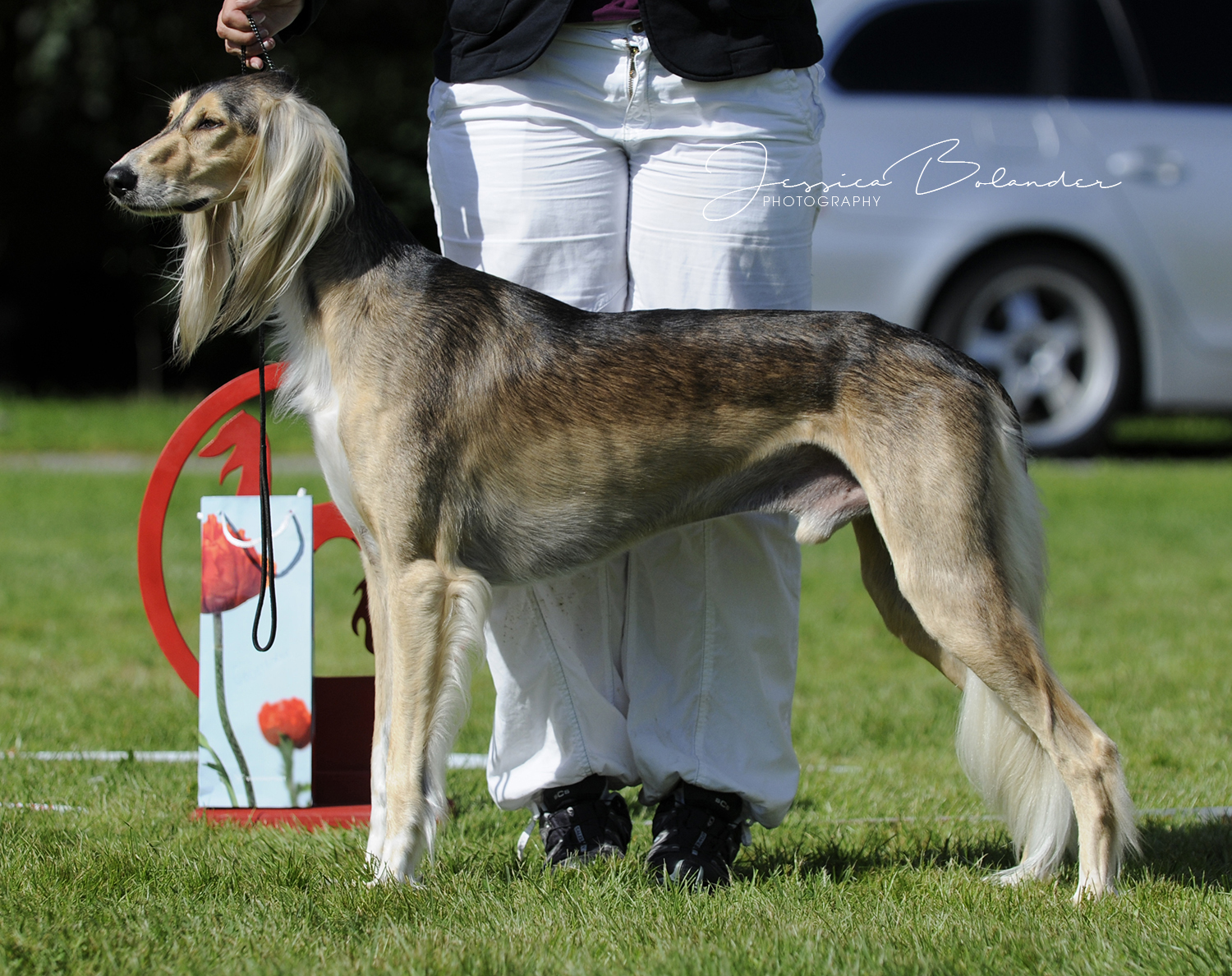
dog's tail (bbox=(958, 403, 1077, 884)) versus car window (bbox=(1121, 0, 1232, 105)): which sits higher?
car window (bbox=(1121, 0, 1232, 105))

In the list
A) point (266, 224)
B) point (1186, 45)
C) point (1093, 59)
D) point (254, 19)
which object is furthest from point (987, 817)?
point (1186, 45)

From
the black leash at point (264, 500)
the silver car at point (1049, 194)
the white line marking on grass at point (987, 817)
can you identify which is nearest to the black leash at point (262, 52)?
the black leash at point (264, 500)

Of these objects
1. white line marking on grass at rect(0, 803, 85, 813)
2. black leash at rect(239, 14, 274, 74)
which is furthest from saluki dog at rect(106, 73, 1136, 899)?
white line marking on grass at rect(0, 803, 85, 813)

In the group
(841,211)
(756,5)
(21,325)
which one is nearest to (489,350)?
→ (756,5)

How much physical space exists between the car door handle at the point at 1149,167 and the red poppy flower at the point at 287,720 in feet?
24.2

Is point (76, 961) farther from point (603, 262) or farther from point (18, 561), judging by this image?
point (18, 561)

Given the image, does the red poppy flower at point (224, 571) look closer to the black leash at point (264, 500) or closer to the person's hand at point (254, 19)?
the black leash at point (264, 500)

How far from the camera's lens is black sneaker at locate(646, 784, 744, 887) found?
3260 millimetres

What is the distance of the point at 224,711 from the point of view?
12.0 feet

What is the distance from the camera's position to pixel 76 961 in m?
2.62

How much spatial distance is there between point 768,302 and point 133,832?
221 centimetres

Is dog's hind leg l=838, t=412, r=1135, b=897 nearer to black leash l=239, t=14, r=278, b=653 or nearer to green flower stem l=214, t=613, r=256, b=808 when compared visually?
black leash l=239, t=14, r=278, b=653

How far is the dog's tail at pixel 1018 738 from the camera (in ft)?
10.2

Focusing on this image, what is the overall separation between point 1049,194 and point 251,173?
7.30 metres
